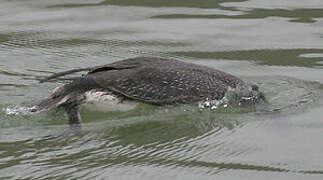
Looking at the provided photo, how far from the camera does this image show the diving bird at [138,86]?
8.51 meters

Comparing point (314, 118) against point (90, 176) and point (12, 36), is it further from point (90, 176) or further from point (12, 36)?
point (12, 36)

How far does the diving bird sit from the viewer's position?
8.51m

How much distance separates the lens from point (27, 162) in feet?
23.8

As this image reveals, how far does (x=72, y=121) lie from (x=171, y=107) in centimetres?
101

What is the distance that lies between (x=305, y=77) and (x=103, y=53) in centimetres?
258

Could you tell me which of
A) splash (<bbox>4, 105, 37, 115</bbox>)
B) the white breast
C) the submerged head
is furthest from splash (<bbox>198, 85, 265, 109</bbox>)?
splash (<bbox>4, 105, 37, 115</bbox>)

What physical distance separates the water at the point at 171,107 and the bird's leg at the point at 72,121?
78 mm

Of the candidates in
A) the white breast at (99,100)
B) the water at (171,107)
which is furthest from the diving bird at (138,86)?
the water at (171,107)

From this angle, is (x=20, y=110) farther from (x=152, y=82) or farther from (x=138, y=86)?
(x=152, y=82)

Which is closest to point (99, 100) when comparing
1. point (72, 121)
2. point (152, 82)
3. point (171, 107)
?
point (72, 121)

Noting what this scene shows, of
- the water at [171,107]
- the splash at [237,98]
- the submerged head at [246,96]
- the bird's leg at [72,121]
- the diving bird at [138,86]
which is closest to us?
the water at [171,107]

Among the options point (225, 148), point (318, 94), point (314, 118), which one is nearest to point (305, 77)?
point (318, 94)

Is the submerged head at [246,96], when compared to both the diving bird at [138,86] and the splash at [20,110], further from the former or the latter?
the splash at [20,110]

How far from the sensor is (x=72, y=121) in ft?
27.5
